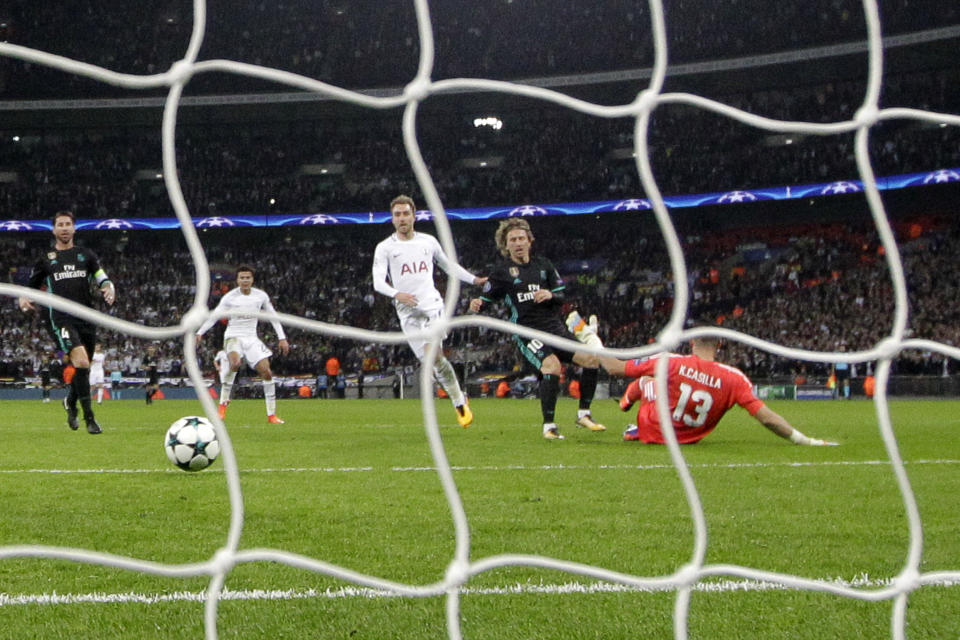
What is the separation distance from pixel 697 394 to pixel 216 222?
92.1 feet

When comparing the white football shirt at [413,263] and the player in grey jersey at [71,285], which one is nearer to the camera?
the player in grey jersey at [71,285]

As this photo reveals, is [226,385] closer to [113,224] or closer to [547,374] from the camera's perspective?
[547,374]

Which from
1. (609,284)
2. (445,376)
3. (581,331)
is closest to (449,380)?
(445,376)

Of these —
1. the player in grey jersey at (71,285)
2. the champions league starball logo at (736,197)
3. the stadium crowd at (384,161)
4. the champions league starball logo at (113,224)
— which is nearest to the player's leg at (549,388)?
the player in grey jersey at (71,285)

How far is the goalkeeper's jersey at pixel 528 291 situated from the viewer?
8289 mm

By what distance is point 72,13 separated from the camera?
1214 inches

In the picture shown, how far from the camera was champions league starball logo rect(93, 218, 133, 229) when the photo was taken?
107ft

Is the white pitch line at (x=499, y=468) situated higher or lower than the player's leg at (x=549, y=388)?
lower

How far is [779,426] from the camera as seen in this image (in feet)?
22.9

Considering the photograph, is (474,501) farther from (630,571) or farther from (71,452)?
(71,452)

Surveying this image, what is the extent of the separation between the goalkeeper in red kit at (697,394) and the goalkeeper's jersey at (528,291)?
46.3 inches

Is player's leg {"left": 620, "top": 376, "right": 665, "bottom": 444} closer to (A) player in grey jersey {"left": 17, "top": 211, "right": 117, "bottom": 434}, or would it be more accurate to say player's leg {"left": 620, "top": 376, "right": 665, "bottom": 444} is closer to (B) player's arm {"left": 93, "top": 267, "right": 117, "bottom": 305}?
(B) player's arm {"left": 93, "top": 267, "right": 117, "bottom": 305}

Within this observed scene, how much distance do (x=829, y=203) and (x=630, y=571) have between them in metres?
30.1

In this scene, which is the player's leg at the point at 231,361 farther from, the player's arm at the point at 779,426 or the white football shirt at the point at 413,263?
the player's arm at the point at 779,426
